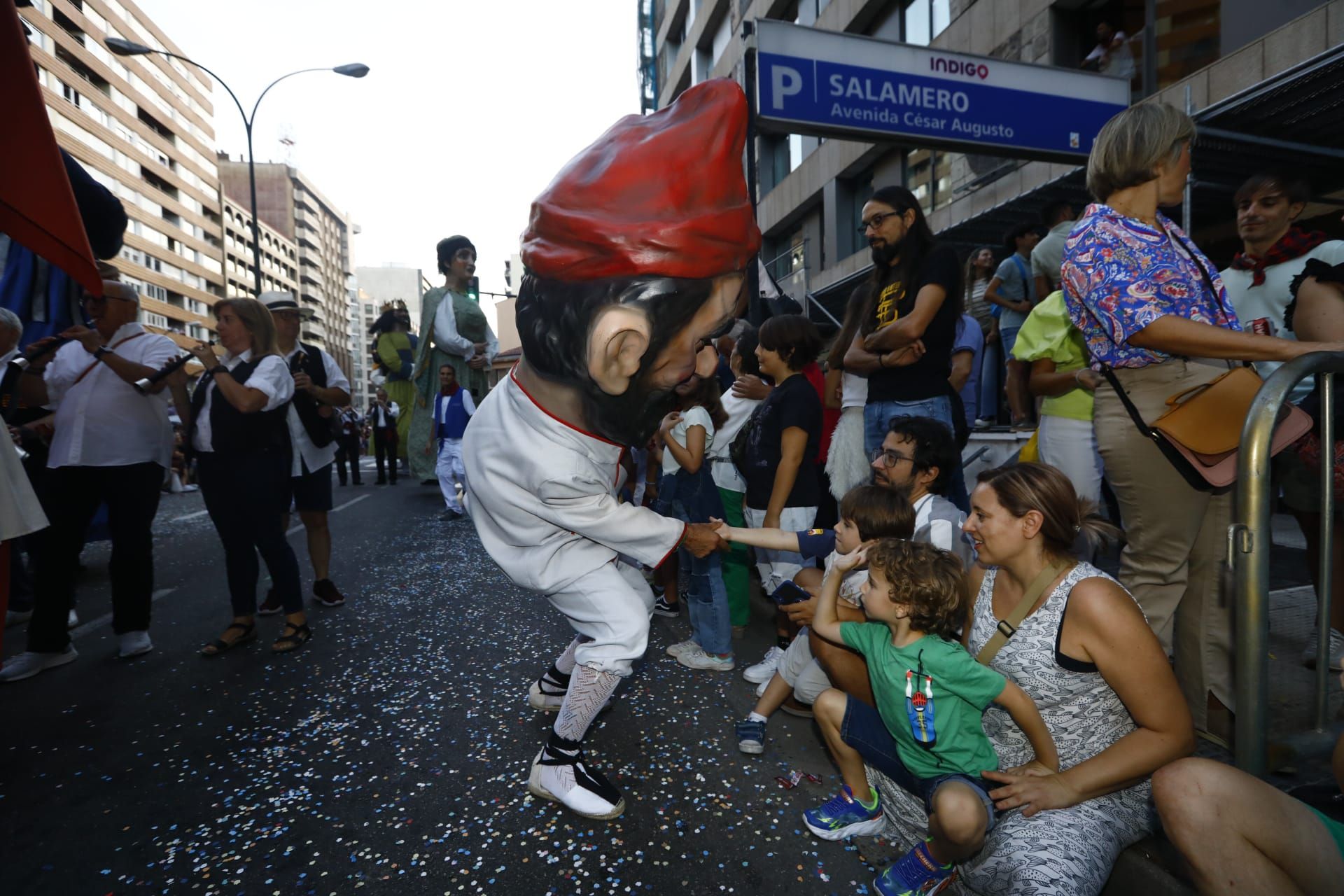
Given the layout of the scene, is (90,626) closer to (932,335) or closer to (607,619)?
(607,619)

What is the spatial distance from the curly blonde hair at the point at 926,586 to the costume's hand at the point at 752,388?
181 centimetres

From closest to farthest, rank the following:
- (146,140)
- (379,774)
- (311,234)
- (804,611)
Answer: (804,611) < (379,774) < (146,140) < (311,234)

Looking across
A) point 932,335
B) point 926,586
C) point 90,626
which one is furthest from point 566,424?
point 90,626

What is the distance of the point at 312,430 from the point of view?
166 inches

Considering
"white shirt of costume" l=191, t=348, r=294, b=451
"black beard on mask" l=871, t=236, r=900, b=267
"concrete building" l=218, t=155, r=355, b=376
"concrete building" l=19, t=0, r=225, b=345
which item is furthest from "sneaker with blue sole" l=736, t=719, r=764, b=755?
"concrete building" l=218, t=155, r=355, b=376

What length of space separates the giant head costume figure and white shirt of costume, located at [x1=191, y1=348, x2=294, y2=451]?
218 centimetres

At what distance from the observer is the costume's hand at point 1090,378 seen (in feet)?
7.98

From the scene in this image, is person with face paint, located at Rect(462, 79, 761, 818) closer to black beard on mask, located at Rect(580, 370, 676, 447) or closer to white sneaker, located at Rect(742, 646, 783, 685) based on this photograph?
black beard on mask, located at Rect(580, 370, 676, 447)

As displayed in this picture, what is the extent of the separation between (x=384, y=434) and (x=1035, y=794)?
41.5 feet

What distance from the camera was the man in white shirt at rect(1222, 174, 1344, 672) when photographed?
2857 mm

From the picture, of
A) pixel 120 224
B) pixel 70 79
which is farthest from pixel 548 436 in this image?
pixel 70 79

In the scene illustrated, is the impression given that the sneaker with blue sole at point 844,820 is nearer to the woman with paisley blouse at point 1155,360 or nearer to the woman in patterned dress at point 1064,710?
the woman in patterned dress at point 1064,710

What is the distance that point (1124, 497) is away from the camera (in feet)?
7.38

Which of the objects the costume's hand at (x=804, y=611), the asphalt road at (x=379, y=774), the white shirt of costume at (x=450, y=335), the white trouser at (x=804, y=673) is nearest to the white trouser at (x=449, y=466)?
the white shirt of costume at (x=450, y=335)
